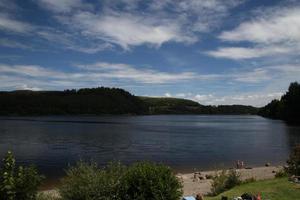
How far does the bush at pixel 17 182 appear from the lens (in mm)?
15180

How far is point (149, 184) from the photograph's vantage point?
16438 mm

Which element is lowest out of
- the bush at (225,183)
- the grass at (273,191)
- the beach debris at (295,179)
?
the bush at (225,183)

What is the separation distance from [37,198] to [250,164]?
46415 millimetres

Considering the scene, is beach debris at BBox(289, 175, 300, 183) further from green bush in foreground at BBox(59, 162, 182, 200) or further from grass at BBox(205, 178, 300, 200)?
green bush in foreground at BBox(59, 162, 182, 200)

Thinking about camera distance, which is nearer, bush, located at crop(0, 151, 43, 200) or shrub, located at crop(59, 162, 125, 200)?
bush, located at crop(0, 151, 43, 200)

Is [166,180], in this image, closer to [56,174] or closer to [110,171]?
[110,171]

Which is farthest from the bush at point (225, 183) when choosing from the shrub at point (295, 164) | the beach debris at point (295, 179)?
the beach debris at point (295, 179)

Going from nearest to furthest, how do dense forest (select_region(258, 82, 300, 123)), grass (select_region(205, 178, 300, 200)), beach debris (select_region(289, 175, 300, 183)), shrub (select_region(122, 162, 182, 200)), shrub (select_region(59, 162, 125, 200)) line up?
shrub (select_region(122, 162, 182, 200))
shrub (select_region(59, 162, 125, 200))
grass (select_region(205, 178, 300, 200))
beach debris (select_region(289, 175, 300, 183))
dense forest (select_region(258, 82, 300, 123))

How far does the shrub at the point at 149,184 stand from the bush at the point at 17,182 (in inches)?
143

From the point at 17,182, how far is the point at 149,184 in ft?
16.9

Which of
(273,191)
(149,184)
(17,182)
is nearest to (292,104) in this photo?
(273,191)

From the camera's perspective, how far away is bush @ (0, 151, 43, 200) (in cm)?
1518

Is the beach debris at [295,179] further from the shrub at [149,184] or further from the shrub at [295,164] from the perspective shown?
the shrub at [149,184]

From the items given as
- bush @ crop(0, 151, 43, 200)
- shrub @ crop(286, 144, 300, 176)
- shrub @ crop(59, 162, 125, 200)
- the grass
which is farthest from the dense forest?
bush @ crop(0, 151, 43, 200)
